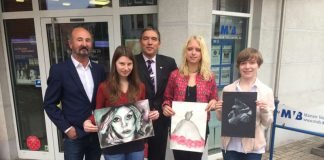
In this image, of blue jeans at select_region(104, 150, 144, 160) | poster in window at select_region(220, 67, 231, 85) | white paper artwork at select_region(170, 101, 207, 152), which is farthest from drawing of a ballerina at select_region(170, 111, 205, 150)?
poster in window at select_region(220, 67, 231, 85)

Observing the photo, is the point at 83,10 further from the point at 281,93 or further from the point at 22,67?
the point at 281,93

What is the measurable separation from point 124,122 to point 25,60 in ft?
9.63

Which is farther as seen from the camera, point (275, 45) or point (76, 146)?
point (275, 45)

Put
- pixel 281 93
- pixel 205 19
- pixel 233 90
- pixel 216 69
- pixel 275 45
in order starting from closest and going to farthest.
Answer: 1. pixel 233 90
2. pixel 205 19
3. pixel 216 69
4. pixel 275 45
5. pixel 281 93

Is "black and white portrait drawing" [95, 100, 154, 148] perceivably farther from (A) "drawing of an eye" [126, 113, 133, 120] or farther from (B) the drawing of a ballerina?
(B) the drawing of a ballerina

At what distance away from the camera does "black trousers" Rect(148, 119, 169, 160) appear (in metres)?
2.87

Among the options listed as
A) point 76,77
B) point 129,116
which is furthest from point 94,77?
point 129,116

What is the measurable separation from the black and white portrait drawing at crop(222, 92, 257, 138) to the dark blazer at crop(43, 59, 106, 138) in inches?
49.2

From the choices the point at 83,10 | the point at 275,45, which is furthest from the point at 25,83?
the point at 275,45

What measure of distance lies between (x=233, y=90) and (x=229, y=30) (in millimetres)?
2280

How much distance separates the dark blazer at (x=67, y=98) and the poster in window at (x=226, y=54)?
8.50ft

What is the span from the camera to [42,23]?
4051 mm

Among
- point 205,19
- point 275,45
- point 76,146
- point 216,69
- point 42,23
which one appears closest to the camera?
point 76,146

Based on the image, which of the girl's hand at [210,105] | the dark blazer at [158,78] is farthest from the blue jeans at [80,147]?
the girl's hand at [210,105]
